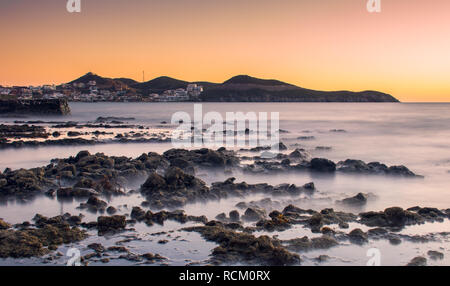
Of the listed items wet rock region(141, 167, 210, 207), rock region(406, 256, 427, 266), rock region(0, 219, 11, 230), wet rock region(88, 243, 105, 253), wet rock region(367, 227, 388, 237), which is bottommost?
rock region(406, 256, 427, 266)

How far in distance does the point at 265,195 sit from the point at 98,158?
6695mm

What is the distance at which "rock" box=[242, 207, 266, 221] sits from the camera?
9742 mm

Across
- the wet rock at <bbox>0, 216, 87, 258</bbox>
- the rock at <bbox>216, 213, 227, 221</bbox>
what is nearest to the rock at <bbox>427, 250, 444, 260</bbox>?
the rock at <bbox>216, 213, 227, 221</bbox>

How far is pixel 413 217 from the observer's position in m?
9.73

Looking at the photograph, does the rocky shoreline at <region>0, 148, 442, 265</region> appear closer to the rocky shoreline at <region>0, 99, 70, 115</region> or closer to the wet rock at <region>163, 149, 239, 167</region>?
the wet rock at <region>163, 149, 239, 167</region>

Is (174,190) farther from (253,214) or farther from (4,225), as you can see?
(4,225)

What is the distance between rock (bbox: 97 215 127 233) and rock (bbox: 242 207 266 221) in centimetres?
278

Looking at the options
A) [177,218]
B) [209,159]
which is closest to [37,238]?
[177,218]

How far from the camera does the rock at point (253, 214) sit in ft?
32.0

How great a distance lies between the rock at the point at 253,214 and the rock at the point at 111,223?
2.78 m

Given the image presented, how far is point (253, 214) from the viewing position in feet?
32.2
